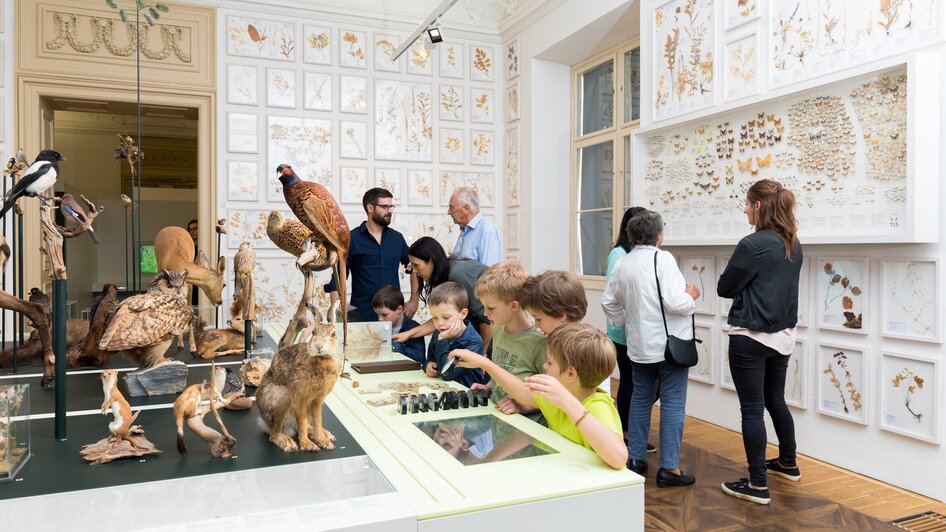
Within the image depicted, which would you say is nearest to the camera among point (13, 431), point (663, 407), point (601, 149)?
point (13, 431)

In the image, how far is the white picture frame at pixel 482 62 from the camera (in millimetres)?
7234

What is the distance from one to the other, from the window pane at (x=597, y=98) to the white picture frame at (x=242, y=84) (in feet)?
11.2

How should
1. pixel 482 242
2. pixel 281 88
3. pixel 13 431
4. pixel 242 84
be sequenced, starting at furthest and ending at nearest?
pixel 281 88, pixel 242 84, pixel 482 242, pixel 13 431

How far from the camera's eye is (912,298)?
10.9 feet

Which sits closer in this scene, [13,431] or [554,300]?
[13,431]

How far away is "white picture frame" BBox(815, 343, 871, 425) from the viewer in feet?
11.7

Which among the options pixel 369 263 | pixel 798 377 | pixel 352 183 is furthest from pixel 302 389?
pixel 352 183

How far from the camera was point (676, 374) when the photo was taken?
11.0 ft

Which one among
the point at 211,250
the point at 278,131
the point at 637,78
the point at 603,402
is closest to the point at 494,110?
the point at 637,78

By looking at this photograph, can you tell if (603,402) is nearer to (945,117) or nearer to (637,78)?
(945,117)

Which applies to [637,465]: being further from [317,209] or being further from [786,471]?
[317,209]

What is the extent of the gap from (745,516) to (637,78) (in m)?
4.16

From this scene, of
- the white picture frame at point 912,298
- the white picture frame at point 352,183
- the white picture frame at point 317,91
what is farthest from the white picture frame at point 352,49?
the white picture frame at point 912,298

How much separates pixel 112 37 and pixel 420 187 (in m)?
3.21
